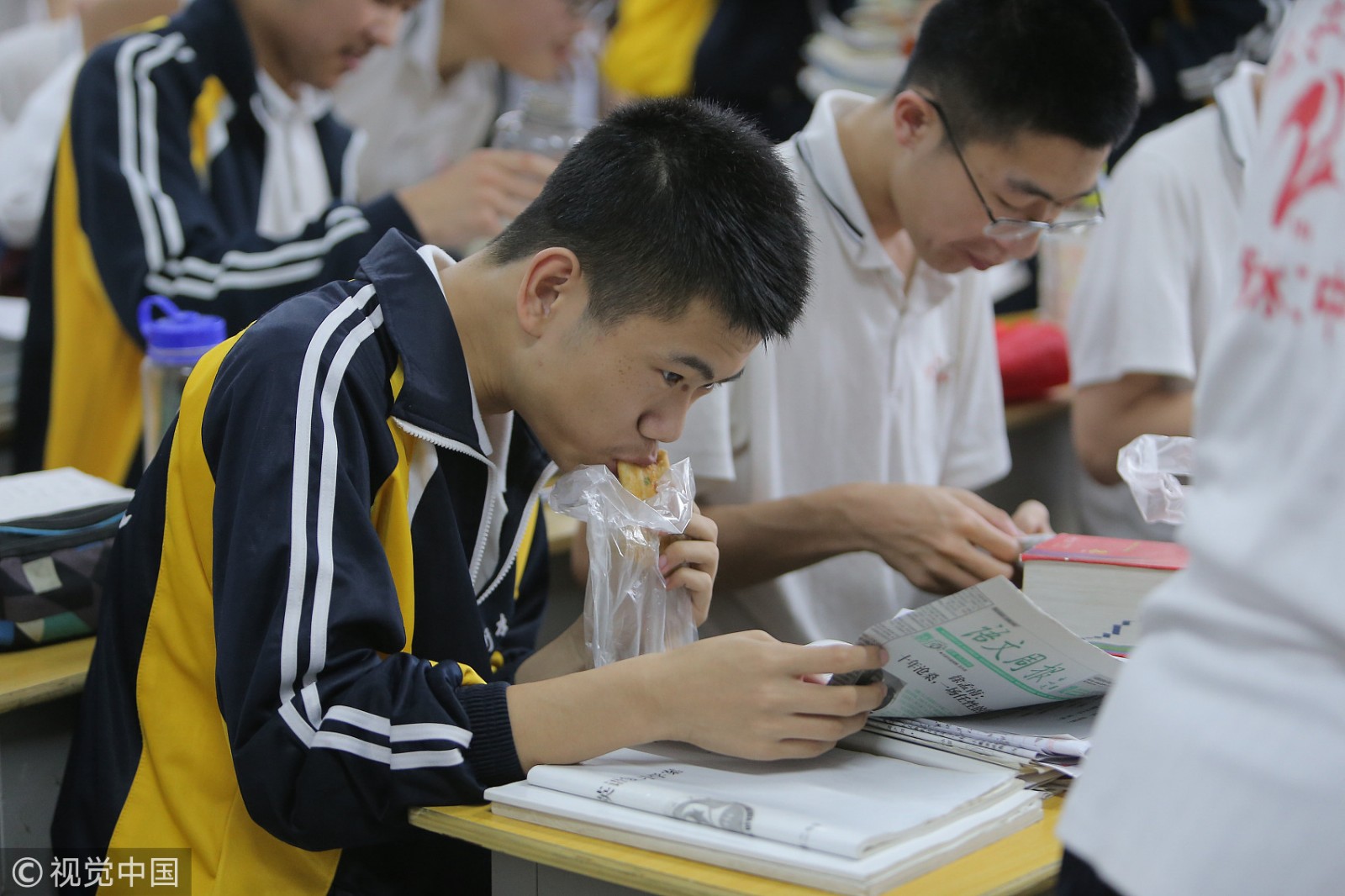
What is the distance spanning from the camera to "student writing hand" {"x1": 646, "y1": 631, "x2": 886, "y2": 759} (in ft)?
3.46

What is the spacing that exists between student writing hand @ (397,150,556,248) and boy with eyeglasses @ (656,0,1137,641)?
466 millimetres

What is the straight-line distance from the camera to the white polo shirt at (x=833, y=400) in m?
1.85

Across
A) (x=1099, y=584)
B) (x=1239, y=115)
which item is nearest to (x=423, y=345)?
(x=1099, y=584)

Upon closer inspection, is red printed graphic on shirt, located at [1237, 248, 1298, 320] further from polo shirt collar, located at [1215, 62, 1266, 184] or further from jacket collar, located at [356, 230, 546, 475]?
polo shirt collar, located at [1215, 62, 1266, 184]

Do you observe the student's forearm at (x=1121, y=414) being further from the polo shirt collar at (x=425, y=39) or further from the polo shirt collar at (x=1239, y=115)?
the polo shirt collar at (x=425, y=39)

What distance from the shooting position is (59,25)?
3.33 m

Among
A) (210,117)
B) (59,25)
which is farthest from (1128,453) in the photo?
(59,25)

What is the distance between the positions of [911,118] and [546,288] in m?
0.77

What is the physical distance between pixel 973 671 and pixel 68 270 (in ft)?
5.28

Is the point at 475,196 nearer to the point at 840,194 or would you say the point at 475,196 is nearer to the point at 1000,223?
the point at 840,194

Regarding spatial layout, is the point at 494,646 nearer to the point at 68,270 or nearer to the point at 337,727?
the point at 337,727

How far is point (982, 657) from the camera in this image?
108 cm

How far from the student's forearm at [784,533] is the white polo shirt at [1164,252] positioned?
716 mm

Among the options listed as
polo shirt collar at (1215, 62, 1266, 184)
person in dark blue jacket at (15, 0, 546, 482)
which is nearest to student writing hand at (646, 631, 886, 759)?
person in dark blue jacket at (15, 0, 546, 482)
